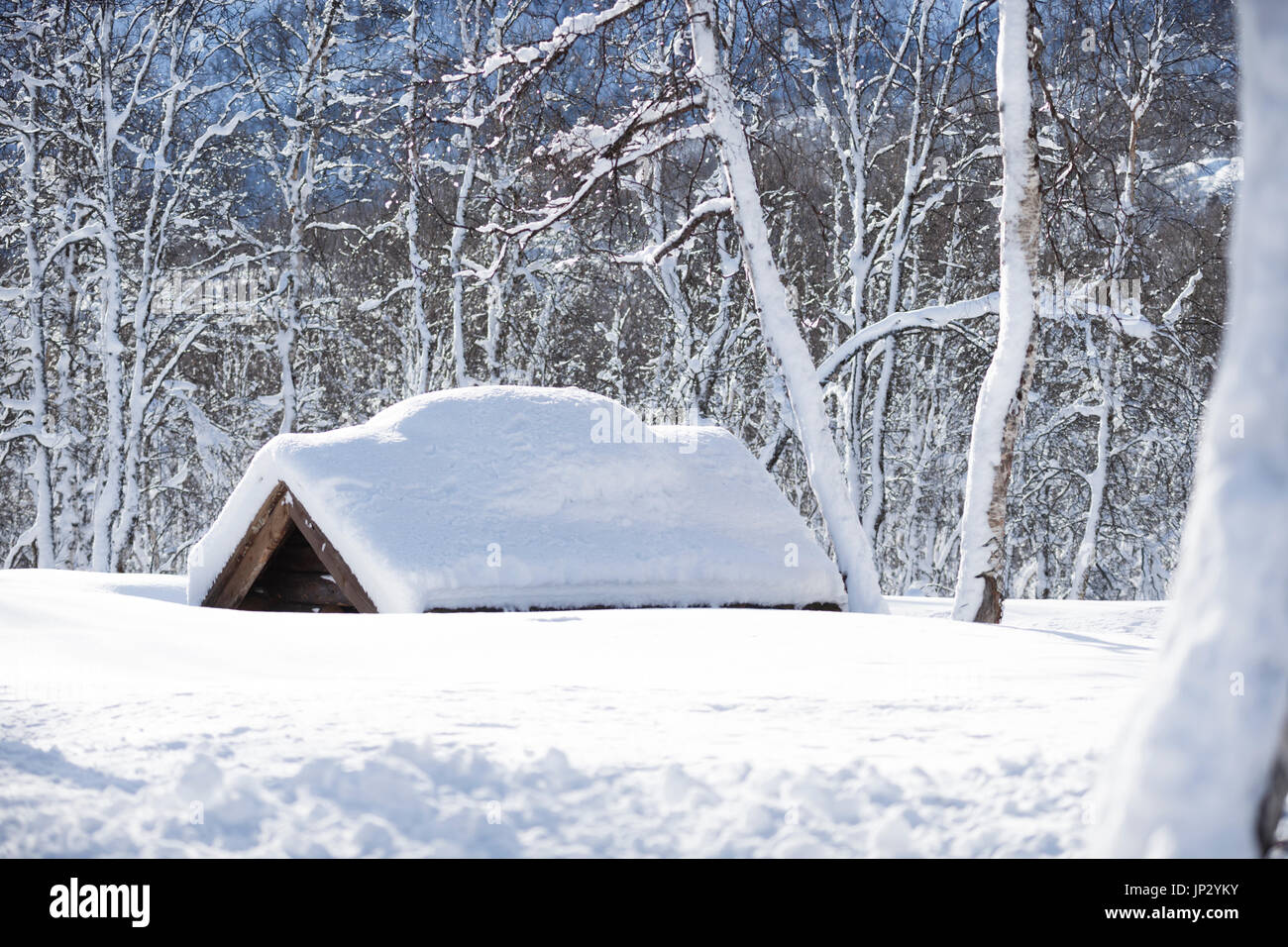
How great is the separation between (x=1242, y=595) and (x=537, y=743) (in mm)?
1690

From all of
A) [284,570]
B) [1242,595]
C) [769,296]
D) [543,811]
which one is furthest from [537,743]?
[769,296]

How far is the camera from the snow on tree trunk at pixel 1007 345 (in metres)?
6.60

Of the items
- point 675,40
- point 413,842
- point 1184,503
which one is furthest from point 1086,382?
point 413,842

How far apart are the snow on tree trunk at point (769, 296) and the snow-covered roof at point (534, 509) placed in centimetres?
50

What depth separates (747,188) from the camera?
7.60 meters

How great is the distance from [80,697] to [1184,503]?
54.7ft

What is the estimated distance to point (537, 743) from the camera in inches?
106

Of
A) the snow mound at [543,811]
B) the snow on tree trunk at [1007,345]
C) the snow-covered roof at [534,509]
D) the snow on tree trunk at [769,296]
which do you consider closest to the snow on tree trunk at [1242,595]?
the snow mound at [543,811]

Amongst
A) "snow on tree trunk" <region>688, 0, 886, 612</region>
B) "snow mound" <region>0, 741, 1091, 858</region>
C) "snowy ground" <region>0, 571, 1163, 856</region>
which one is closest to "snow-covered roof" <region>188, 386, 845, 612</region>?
"snow on tree trunk" <region>688, 0, 886, 612</region>

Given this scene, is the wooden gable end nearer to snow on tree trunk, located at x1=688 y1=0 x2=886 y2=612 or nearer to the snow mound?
snow on tree trunk, located at x1=688 y1=0 x2=886 y2=612

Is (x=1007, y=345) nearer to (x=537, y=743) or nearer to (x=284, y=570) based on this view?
(x=284, y=570)

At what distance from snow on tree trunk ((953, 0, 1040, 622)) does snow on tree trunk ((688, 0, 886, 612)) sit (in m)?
0.92
